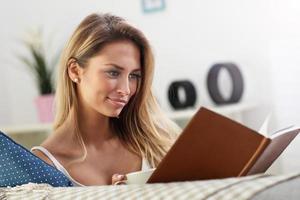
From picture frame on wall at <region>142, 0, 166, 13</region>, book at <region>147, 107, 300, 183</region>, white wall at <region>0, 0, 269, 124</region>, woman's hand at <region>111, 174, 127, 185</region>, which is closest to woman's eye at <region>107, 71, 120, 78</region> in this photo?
woman's hand at <region>111, 174, 127, 185</region>

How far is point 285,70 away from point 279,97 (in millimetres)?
148

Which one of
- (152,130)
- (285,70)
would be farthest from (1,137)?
(285,70)

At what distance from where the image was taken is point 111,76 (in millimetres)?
1161

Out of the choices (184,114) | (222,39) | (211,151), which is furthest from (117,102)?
(222,39)

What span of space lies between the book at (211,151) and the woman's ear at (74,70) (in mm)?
482

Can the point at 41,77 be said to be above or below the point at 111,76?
below

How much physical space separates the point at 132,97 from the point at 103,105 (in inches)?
4.2

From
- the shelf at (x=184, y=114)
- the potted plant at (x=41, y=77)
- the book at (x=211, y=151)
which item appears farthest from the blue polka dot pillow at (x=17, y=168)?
the potted plant at (x=41, y=77)

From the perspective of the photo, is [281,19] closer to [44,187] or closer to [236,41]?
[236,41]

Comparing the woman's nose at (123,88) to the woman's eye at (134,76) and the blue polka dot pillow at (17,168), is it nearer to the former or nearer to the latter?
the woman's eye at (134,76)

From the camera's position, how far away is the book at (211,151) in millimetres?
739

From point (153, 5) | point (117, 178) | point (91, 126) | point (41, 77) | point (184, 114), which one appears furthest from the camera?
point (41, 77)

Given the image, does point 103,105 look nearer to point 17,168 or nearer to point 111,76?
point 111,76

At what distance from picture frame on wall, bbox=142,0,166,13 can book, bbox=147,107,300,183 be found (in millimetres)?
2269
